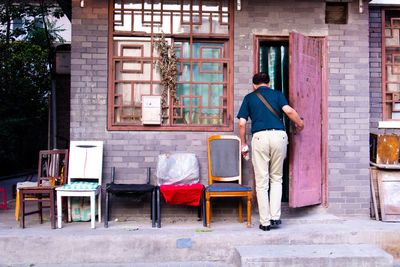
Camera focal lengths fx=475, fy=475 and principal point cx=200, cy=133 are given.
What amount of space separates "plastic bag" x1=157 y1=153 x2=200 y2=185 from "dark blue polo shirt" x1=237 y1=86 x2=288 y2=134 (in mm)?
993

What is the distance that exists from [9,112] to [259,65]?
8.59 meters

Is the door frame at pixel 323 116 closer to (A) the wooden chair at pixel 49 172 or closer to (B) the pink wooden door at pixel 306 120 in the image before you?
(B) the pink wooden door at pixel 306 120

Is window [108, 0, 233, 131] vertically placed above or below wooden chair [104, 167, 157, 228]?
above

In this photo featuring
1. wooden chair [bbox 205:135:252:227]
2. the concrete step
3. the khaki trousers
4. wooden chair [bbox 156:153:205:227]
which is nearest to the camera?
the concrete step

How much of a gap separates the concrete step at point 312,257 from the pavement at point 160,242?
0.08 meters

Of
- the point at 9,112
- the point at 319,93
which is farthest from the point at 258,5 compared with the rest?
Answer: the point at 9,112

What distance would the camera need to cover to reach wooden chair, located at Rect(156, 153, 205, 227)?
20.3 feet

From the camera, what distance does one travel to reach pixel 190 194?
6172 mm

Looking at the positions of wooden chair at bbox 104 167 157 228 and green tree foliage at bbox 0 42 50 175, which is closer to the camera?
wooden chair at bbox 104 167 157 228

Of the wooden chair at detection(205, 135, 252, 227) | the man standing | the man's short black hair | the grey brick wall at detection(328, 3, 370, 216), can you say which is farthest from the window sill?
the wooden chair at detection(205, 135, 252, 227)

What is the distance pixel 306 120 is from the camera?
21.3 feet

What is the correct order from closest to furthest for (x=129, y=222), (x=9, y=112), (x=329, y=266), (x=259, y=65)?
(x=329, y=266) < (x=129, y=222) < (x=259, y=65) < (x=9, y=112)

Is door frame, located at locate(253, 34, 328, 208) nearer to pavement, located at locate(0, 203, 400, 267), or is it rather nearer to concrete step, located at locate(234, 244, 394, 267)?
pavement, located at locate(0, 203, 400, 267)

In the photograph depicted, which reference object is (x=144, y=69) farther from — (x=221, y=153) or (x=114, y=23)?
(x=221, y=153)
